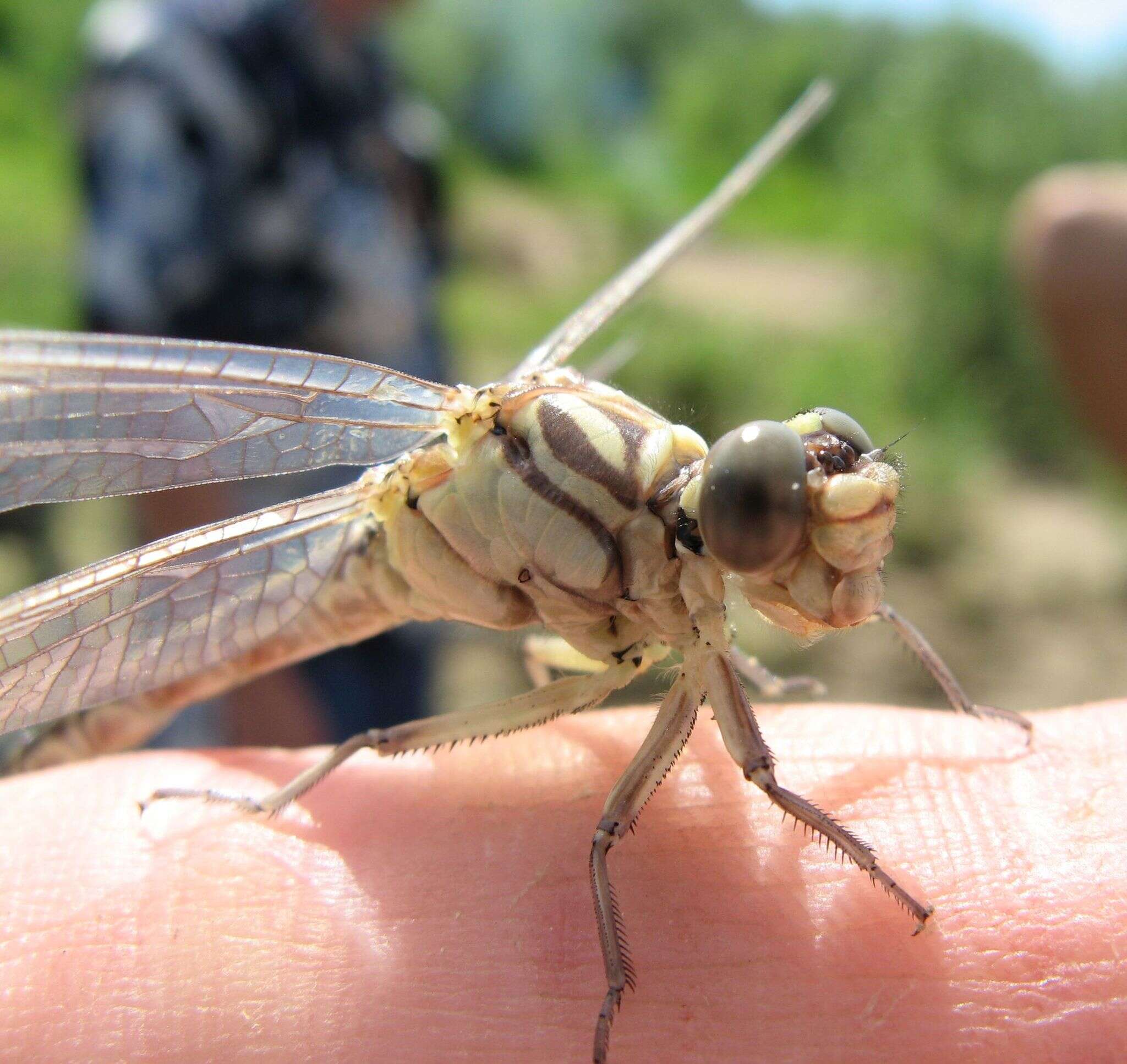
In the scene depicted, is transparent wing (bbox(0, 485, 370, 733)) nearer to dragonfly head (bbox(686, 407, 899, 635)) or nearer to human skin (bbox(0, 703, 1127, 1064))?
human skin (bbox(0, 703, 1127, 1064))

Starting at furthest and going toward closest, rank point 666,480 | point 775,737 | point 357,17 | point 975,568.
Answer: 1. point 975,568
2. point 357,17
3. point 775,737
4. point 666,480

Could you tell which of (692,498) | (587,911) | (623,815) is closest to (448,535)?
(692,498)

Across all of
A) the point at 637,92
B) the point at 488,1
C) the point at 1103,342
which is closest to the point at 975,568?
the point at 1103,342

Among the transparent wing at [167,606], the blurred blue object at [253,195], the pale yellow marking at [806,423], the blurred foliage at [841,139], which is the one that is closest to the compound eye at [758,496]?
the pale yellow marking at [806,423]

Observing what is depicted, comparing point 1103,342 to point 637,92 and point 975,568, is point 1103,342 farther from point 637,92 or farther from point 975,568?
point 637,92

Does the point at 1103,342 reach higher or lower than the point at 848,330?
lower

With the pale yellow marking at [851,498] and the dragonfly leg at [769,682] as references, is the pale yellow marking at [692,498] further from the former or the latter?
the dragonfly leg at [769,682]

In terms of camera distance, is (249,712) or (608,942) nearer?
(608,942)
